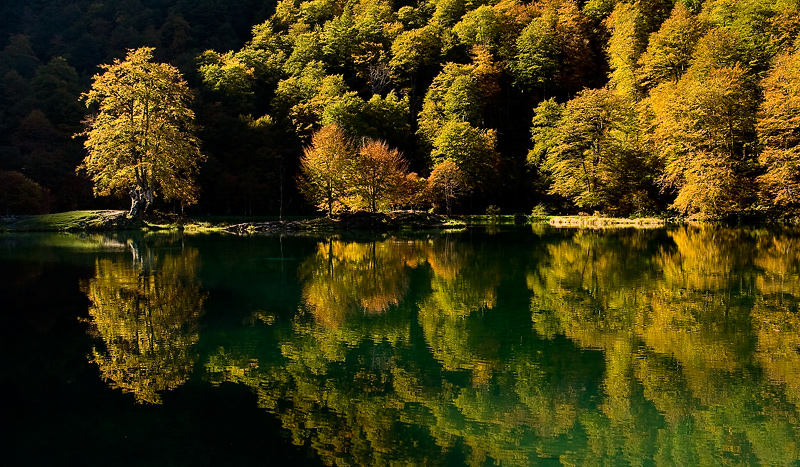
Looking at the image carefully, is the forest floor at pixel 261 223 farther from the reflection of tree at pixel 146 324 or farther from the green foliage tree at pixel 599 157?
the reflection of tree at pixel 146 324

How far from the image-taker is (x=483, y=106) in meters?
66.1

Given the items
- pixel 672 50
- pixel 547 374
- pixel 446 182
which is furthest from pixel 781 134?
pixel 547 374

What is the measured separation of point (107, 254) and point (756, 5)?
5807cm

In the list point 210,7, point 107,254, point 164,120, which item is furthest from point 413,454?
point 210,7

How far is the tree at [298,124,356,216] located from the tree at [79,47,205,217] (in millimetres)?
10455

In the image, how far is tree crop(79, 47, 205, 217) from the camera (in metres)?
44.8

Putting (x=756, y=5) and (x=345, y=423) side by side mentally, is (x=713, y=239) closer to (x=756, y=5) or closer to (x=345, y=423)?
(x=345, y=423)

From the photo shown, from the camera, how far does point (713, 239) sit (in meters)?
29.6

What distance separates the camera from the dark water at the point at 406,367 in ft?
21.7

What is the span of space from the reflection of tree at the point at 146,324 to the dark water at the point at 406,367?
0.21ft

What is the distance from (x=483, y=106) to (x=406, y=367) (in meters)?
59.8

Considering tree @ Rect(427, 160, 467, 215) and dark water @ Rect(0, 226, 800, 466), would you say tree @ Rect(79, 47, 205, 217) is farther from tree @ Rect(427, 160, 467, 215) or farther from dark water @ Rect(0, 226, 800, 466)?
dark water @ Rect(0, 226, 800, 466)

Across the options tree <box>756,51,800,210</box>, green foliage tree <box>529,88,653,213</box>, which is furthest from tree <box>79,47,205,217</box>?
tree <box>756,51,800,210</box>

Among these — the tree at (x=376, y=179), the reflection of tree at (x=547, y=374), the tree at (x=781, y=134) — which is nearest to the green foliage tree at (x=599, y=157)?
the tree at (x=781, y=134)
